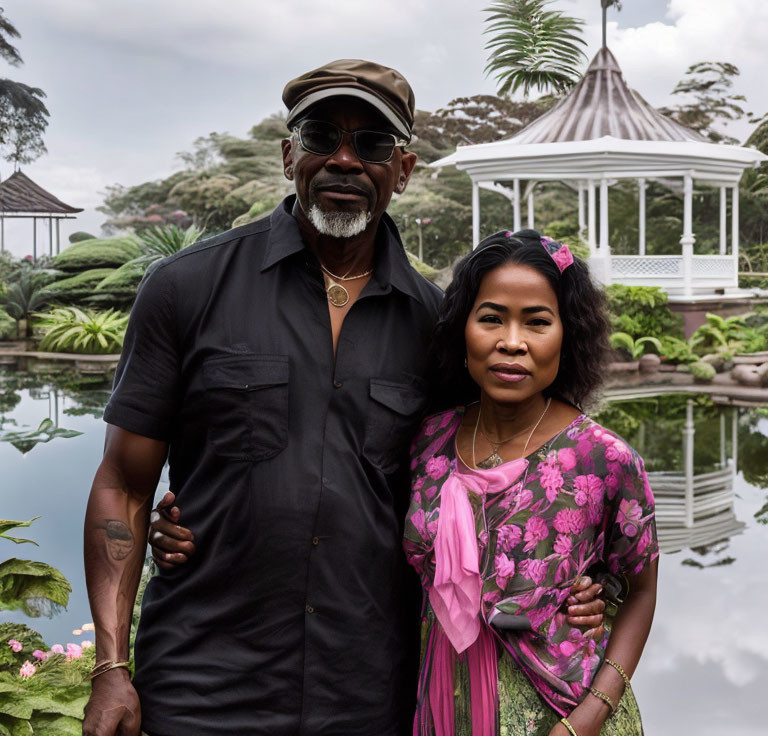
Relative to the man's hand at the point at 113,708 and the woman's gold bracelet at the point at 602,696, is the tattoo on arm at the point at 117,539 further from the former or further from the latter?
the woman's gold bracelet at the point at 602,696

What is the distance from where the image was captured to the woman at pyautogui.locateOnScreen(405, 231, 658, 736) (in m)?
1.79

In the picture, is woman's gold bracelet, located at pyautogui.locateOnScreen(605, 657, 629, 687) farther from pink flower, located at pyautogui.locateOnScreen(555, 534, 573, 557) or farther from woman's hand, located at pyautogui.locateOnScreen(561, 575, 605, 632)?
pink flower, located at pyautogui.locateOnScreen(555, 534, 573, 557)

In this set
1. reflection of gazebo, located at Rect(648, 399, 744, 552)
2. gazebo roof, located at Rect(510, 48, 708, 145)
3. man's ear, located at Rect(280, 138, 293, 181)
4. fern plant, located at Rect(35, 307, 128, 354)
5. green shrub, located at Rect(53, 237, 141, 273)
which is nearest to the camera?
man's ear, located at Rect(280, 138, 293, 181)

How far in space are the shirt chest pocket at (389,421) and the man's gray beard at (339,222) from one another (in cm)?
34

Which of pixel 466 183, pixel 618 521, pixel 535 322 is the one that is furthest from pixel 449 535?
pixel 466 183

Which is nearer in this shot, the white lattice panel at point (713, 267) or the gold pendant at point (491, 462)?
the gold pendant at point (491, 462)

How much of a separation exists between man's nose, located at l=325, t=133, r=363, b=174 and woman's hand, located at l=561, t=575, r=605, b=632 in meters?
1.01

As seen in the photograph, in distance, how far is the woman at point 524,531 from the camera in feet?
5.86

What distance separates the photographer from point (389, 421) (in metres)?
1.96

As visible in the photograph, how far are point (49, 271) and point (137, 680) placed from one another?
53.3 ft

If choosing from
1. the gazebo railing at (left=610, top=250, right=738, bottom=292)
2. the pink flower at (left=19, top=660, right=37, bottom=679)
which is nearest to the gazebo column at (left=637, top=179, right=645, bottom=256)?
the gazebo railing at (left=610, top=250, right=738, bottom=292)

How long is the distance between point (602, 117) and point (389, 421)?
22205 millimetres

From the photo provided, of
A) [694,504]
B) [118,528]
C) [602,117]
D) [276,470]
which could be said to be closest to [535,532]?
[276,470]

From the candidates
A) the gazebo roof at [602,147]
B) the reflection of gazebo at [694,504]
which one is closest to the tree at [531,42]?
the gazebo roof at [602,147]
